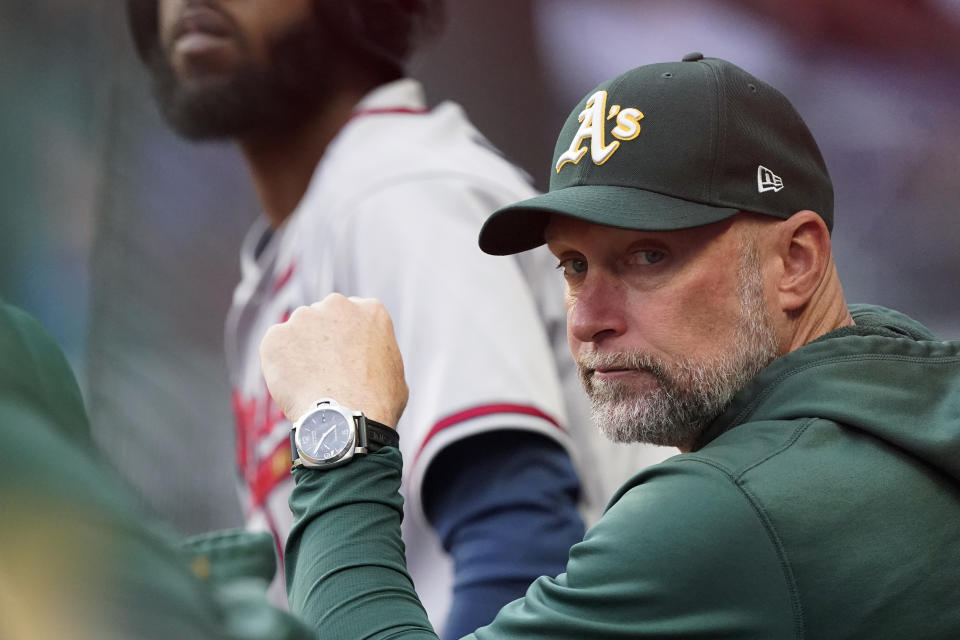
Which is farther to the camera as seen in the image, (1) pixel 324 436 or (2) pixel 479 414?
(2) pixel 479 414

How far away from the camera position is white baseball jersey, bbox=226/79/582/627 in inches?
73.3

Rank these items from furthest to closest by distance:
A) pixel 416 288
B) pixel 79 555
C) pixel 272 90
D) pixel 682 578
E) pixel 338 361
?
1. pixel 272 90
2. pixel 416 288
3. pixel 338 361
4. pixel 682 578
5. pixel 79 555

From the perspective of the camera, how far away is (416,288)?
1.95m

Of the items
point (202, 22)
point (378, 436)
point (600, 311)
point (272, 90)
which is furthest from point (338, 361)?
point (202, 22)

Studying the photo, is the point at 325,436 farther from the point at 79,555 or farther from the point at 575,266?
the point at 79,555

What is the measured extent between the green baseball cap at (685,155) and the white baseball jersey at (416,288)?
2.46 feet

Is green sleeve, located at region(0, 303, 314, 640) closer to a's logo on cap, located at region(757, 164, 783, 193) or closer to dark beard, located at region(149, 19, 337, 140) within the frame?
a's logo on cap, located at region(757, 164, 783, 193)

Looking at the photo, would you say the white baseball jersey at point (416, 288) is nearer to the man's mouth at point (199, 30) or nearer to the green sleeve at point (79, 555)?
the man's mouth at point (199, 30)

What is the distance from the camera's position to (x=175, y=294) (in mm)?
2268

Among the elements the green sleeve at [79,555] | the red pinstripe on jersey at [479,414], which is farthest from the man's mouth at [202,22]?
the green sleeve at [79,555]

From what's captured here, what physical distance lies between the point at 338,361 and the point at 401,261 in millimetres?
865

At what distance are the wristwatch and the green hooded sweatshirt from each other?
0.04 feet

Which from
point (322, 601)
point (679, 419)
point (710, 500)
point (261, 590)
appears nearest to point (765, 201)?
point (679, 419)

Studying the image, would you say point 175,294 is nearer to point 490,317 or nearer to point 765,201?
point 490,317
